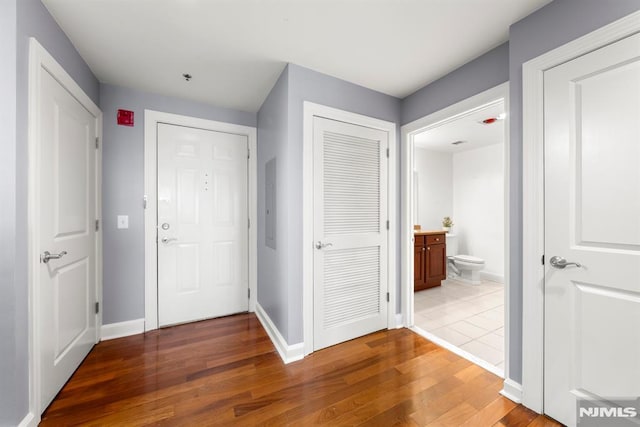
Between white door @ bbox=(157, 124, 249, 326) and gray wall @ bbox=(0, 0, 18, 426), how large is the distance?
4.40ft

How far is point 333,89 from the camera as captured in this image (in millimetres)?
2260

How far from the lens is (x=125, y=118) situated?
245cm

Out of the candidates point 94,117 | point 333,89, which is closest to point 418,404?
point 333,89

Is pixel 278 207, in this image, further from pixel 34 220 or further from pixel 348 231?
pixel 34 220

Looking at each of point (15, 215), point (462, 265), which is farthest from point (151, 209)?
point (462, 265)

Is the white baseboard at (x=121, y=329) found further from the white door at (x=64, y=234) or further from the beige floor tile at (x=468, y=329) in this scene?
the beige floor tile at (x=468, y=329)

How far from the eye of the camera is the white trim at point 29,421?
51.2 inches

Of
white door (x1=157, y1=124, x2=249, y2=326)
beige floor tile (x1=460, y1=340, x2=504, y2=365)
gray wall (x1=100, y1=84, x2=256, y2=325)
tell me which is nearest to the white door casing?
beige floor tile (x1=460, y1=340, x2=504, y2=365)

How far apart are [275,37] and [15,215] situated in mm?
1790

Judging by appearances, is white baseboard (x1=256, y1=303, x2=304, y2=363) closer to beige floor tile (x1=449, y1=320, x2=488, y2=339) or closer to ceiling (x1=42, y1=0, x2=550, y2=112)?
beige floor tile (x1=449, y1=320, x2=488, y2=339)

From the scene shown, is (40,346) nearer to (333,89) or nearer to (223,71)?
(223,71)

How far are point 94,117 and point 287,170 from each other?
1785 mm

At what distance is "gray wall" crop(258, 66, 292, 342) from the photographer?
2082mm

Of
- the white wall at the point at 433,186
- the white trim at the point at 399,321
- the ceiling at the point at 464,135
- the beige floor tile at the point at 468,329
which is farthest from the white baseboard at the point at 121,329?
A: the white wall at the point at 433,186
